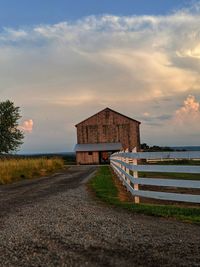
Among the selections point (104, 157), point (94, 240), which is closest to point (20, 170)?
point (94, 240)

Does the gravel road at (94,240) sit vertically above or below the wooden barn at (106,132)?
below

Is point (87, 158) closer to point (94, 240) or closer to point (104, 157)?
point (104, 157)

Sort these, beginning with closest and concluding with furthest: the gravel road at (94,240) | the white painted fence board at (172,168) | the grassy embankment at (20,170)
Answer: the gravel road at (94,240) → the white painted fence board at (172,168) → the grassy embankment at (20,170)

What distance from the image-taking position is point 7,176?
941 inches

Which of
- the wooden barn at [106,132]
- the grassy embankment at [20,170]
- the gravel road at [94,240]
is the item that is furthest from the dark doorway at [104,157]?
the gravel road at [94,240]

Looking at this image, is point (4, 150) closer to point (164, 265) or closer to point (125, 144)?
point (125, 144)

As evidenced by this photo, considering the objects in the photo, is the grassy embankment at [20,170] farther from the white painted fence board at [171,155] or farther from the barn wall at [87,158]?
the barn wall at [87,158]

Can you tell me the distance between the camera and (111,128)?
7012 centimetres

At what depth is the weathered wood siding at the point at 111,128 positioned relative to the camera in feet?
229

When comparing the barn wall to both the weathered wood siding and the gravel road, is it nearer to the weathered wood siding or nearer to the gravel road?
the weathered wood siding

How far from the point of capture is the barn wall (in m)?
68.8

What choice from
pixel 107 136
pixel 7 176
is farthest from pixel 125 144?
pixel 7 176

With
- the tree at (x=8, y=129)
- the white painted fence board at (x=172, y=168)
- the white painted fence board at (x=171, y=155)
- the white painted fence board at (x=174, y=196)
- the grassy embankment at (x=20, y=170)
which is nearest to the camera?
the white painted fence board at (x=174, y=196)

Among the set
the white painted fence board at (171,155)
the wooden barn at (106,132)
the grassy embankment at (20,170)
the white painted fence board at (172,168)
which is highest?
the wooden barn at (106,132)
